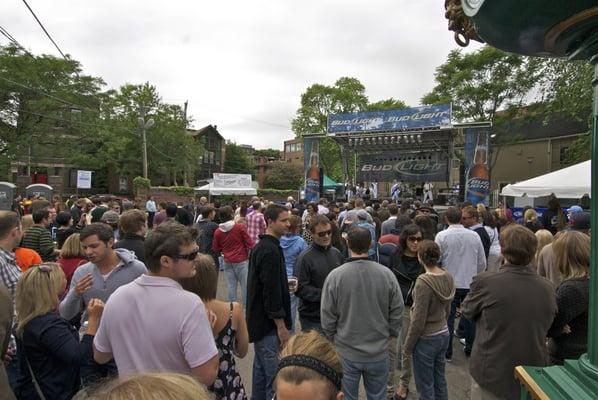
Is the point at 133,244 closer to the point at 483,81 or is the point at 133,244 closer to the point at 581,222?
the point at 581,222

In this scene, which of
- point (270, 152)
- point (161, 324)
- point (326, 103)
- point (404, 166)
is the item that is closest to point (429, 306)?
point (161, 324)

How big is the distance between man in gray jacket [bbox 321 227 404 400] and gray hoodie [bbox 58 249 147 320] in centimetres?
147

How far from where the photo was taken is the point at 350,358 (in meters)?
2.90

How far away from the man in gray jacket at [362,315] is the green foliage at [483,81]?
24.5 metres

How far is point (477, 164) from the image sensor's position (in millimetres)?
16859

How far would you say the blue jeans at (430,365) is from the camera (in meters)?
3.23

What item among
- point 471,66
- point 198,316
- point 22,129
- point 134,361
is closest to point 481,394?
point 198,316

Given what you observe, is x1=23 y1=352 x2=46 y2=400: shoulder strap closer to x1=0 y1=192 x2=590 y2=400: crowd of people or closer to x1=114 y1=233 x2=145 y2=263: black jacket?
x1=0 y1=192 x2=590 y2=400: crowd of people

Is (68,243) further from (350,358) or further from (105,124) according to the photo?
(105,124)

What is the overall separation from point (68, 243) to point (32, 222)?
2.40 metres

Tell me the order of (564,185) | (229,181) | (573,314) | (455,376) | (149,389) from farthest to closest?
(229,181), (564,185), (455,376), (573,314), (149,389)

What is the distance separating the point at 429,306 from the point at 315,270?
1.02 meters

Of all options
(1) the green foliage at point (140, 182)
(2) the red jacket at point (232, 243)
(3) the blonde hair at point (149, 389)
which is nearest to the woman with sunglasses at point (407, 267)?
(2) the red jacket at point (232, 243)

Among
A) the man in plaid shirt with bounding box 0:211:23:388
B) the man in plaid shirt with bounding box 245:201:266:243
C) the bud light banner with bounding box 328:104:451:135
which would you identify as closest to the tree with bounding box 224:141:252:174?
the bud light banner with bounding box 328:104:451:135
